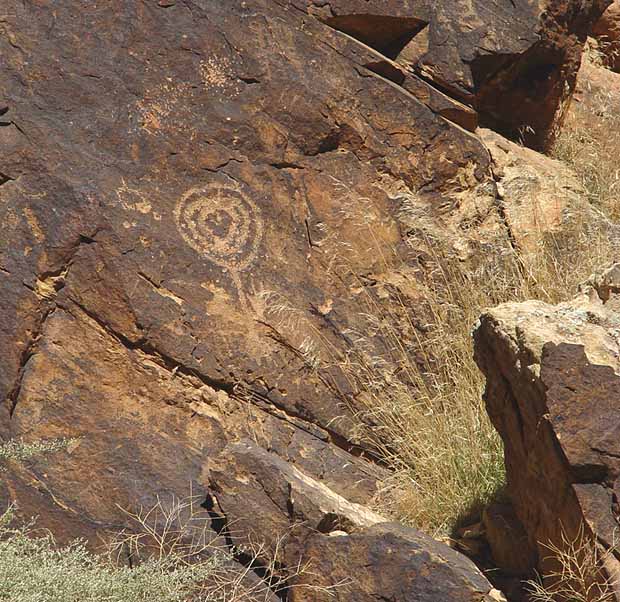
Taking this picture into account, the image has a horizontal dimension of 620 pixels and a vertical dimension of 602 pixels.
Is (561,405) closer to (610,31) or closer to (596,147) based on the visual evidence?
(596,147)

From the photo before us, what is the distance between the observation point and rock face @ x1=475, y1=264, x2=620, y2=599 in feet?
8.22

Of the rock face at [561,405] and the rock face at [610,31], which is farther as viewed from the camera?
the rock face at [610,31]

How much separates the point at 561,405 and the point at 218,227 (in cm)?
159

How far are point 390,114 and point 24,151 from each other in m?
1.51

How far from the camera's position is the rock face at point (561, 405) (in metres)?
2.51

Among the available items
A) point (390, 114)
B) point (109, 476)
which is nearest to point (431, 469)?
point (109, 476)

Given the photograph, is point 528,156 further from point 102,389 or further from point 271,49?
point 102,389

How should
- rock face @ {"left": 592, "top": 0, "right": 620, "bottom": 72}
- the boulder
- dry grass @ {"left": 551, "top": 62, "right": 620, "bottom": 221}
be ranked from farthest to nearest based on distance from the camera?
rock face @ {"left": 592, "top": 0, "right": 620, "bottom": 72}, dry grass @ {"left": 551, "top": 62, "right": 620, "bottom": 221}, the boulder

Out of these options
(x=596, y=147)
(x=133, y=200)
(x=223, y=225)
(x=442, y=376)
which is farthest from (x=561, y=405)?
(x=596, y=147)

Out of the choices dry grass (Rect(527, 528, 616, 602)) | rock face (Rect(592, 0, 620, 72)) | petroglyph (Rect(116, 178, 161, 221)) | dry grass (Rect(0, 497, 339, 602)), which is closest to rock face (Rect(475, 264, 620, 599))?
dry grass (Rect(527, 528, 616, 602))

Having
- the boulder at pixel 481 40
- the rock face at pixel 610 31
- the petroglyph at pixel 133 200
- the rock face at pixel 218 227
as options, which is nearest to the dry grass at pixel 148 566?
the rock face at pixel 218 227

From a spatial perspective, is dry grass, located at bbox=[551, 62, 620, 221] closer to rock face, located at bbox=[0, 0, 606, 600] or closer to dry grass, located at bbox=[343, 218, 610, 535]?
dry grass, located at bbox=[343, 218, 610, 535]

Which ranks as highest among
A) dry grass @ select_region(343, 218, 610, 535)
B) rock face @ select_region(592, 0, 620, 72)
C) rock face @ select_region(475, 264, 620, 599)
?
rock face @ select_region(592, 0, 620, 72)

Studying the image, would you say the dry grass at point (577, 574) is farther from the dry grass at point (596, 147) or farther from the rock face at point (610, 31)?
the rock face at point (610, 31)
